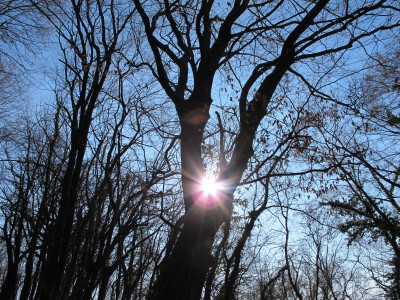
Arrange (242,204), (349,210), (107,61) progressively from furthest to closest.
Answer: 1. (349,210)
2. (242,204)
3. (107,61)

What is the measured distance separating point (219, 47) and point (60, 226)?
4729 mm

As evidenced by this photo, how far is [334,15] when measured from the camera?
5.52 metres

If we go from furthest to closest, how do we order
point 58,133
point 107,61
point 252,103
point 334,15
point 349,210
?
point 349,210 < point 58,133 < point 107,61 < point 334,15 < point 252,103

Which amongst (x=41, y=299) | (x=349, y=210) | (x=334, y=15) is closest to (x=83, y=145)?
(x=41, y=299)

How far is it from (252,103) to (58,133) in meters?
10.4

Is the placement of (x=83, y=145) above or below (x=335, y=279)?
below

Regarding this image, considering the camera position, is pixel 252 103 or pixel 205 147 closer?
pixel 252 103

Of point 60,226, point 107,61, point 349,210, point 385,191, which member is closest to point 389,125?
point 385,191

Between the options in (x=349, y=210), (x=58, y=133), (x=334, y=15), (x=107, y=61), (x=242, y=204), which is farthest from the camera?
(x=349, y=210)

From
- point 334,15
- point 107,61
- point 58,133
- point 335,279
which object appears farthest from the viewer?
point 335,279

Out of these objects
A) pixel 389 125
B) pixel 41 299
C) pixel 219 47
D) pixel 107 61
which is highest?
pixel 389 125

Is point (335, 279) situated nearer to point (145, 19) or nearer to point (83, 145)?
point (83, 145)

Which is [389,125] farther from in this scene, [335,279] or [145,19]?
[335,279]

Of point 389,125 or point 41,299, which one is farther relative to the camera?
point 389,125
